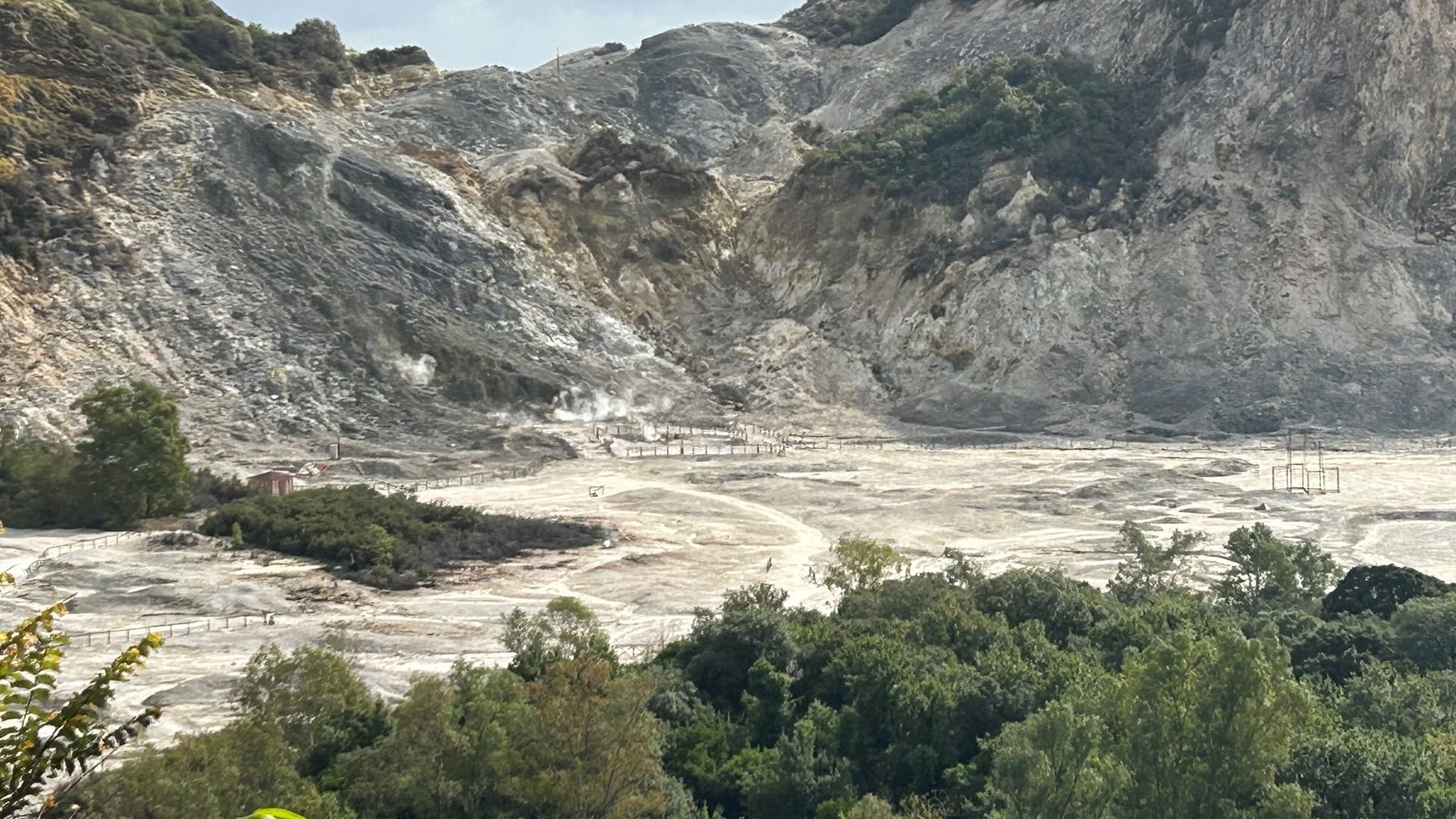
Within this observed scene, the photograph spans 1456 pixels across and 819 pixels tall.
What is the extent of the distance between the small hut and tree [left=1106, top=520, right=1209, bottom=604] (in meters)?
23.4

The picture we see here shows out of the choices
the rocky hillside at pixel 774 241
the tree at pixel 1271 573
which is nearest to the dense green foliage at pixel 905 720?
the tree at pixel 1271 573

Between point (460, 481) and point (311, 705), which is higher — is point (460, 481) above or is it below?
above

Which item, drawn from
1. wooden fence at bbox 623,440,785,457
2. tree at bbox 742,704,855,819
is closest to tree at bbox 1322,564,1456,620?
tree at bbox 742,704,855,819

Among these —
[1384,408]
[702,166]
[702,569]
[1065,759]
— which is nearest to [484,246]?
[702,166]

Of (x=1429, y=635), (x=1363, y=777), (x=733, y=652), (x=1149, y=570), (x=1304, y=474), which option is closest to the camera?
(x=1363, y=777)

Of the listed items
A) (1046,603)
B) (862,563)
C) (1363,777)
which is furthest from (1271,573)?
(1363,777)

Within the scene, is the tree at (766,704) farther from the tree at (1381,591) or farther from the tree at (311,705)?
the tree at (1381,591)

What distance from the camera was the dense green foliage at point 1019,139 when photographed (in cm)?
6850

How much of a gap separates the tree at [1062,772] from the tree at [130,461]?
27.9 meters

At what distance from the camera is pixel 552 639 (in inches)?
896

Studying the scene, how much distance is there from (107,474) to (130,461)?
2.10 feet

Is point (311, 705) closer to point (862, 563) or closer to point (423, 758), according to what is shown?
point (423, 758)

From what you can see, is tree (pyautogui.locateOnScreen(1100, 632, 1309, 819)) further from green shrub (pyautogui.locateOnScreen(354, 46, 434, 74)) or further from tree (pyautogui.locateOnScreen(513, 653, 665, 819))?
green shrub (pyautogui.locateOnScreen(354, 46, 434, 74))

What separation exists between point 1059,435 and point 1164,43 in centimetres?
2876
